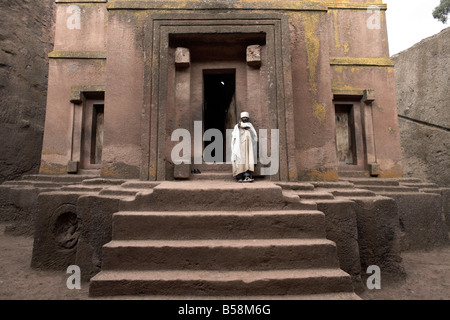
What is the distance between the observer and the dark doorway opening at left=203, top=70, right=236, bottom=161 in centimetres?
859

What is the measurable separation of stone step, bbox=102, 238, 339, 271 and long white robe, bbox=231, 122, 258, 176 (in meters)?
2.14

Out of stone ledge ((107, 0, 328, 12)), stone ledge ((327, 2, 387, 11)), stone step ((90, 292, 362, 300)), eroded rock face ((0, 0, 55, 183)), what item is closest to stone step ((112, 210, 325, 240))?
stone step ((90, 292, 362, 300))

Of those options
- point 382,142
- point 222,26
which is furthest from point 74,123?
point 382,142

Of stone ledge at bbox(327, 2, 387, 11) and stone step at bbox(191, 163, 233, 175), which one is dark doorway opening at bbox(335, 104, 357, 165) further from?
stone step at bbox(191, 163, 233, 175)

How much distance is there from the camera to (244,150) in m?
5.03

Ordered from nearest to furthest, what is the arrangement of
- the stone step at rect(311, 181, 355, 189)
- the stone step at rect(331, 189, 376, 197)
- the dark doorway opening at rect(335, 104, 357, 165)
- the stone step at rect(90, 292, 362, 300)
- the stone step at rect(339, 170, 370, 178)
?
the stone step at rect(90, 292, 362, 300) → the stone step at rect(331, 189, 376, 197) → the stone step at rect(311, 181, 355, 189) → the stone step at rect(339, 170, 370, 178) → the dark doorway opening at rect(335, 104, 357, 165)

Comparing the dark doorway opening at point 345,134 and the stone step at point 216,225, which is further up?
the dark doorway opening at point 345,134

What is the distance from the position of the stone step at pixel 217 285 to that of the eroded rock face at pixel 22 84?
7.84m

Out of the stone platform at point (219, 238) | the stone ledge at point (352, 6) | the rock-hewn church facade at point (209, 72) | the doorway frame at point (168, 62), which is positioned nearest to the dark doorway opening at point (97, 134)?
the rock-hewn church facade at point (209, 72)

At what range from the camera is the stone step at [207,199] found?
355 cm

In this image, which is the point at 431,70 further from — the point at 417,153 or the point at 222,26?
the point at 222,26

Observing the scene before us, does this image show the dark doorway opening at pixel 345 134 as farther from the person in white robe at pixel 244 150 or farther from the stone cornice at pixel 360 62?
the person in white robe at pixel 244 150

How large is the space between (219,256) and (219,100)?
9148 mm

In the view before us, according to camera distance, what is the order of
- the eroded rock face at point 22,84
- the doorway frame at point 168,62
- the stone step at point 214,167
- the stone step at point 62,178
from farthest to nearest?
the eroded rock face at point 22,84 < the stone step at point 62,178 < the stone step at point 214,167 < the doorway frame at point 168,62
